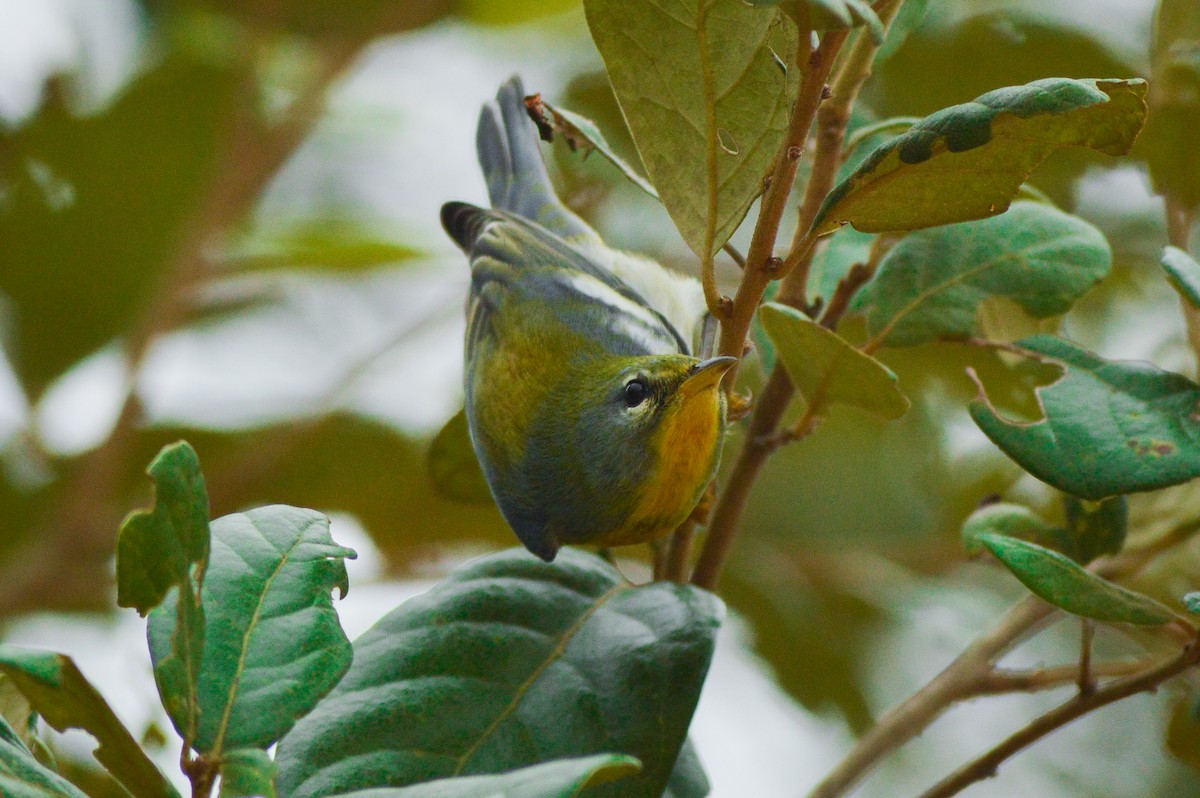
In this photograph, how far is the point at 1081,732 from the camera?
2.75 metres

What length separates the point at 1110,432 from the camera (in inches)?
36.9

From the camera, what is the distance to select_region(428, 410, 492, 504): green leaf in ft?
4.22

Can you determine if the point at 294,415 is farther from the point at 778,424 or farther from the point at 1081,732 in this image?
the point at 1081,732

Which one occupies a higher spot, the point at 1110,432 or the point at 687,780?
the point at 1110,432

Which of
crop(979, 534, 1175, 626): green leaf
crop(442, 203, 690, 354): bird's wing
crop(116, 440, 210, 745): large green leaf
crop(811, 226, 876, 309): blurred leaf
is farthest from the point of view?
crop(442, 203, 690, 354): bird's wing

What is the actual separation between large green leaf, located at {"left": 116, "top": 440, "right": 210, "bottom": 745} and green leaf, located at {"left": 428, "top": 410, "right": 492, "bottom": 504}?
1.83 ft

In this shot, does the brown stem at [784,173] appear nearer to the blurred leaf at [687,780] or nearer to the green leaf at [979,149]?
the green leaf at [979,149]

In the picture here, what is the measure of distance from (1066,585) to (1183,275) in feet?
0.83

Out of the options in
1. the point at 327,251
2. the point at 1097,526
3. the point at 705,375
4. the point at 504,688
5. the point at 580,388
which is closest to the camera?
the point at 504,688

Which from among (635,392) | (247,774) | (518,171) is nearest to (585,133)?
(635,392)

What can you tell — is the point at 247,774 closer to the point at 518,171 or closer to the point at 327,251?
the point at 518,171

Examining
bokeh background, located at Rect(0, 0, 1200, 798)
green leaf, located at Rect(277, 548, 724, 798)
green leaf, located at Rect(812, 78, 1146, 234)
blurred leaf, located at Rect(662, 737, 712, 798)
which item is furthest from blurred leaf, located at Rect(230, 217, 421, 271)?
green leaf, located at Rect(812, 78, 1146, 234)

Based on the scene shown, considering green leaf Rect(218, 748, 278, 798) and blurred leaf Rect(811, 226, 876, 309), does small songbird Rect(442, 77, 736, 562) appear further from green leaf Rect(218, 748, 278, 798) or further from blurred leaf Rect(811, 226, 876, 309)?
green leaf Rect(218, 748, 278, 798)

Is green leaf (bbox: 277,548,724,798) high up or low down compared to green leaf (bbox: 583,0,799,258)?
down
